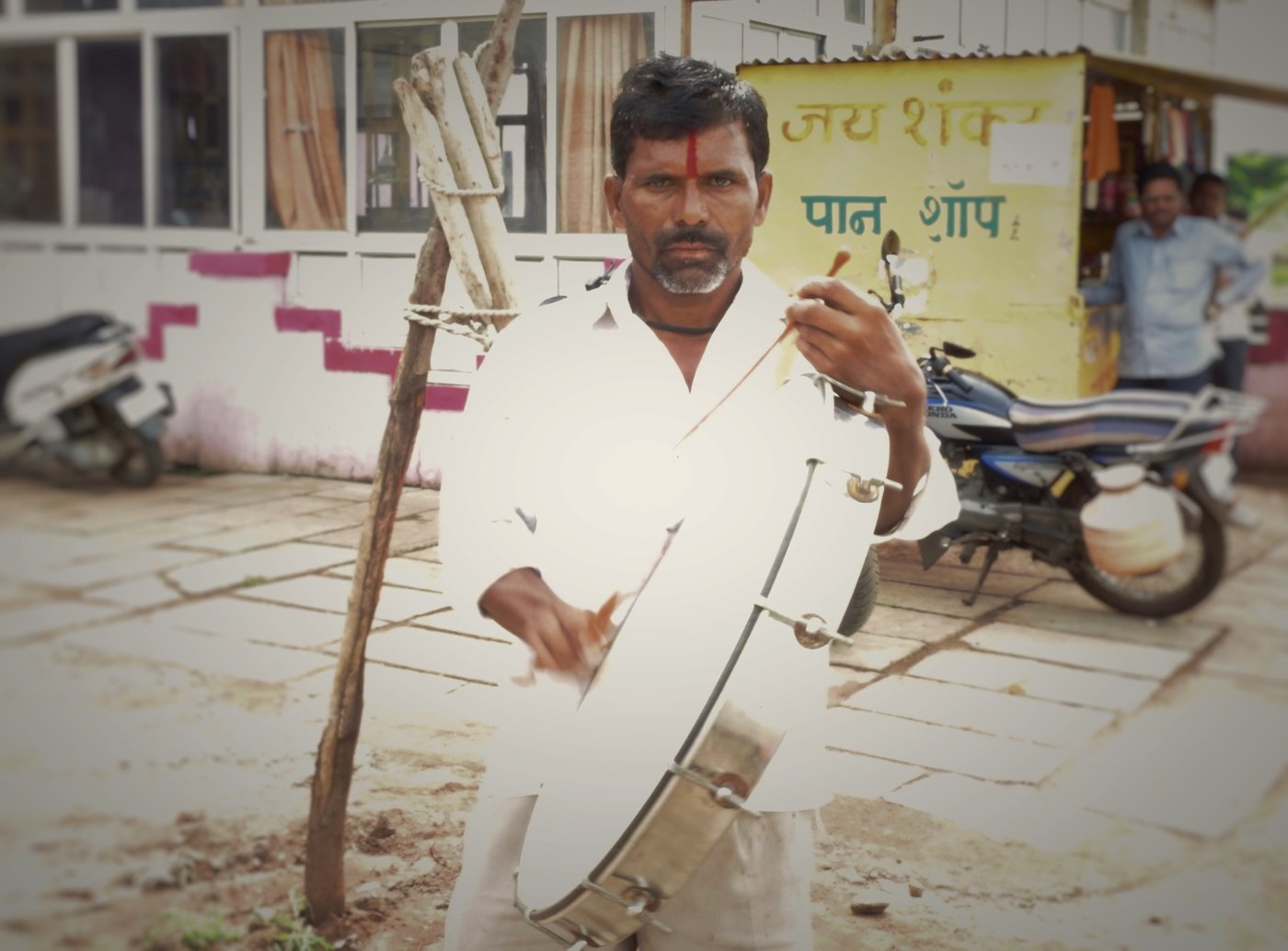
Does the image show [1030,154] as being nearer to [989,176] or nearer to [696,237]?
[989,176]

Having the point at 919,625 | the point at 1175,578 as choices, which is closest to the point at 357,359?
the point at 919,625

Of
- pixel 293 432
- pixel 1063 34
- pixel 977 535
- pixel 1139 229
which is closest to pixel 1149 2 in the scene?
pixel 1063 34

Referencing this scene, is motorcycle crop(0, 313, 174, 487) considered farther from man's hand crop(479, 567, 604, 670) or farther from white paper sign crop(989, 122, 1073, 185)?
white paper sign crop(989, 122, 1073, 185)

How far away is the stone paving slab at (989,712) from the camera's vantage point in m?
2.23

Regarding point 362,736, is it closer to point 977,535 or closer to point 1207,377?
point 977,535

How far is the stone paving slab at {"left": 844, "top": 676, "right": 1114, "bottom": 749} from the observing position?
223cm

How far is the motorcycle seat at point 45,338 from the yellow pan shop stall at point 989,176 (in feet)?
4.50

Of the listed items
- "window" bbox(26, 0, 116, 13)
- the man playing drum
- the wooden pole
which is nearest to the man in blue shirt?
the man playing drum

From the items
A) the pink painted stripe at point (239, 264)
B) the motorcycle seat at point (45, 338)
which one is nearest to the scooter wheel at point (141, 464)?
the motorcycle seat at point (45, 338)

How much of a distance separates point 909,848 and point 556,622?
0.81 m

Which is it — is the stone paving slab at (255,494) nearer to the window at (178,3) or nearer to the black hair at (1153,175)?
the window at (178,3)

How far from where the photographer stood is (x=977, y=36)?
2.22m

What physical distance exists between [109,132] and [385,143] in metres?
0.63

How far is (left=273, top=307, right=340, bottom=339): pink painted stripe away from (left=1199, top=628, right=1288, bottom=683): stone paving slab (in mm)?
1585
